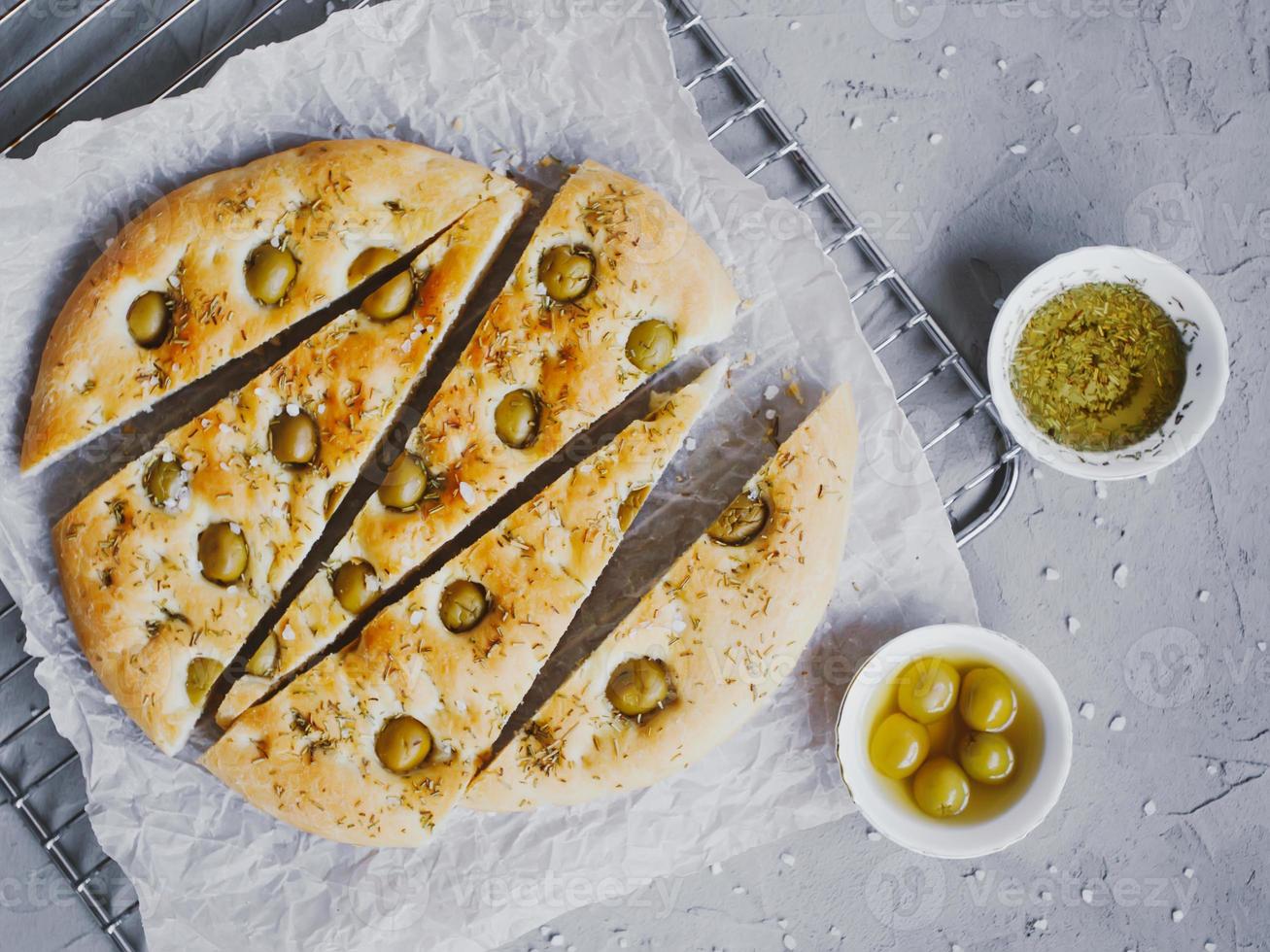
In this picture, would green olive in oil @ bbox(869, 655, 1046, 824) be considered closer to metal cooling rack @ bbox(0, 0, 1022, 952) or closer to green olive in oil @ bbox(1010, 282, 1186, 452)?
metal cooling rack @ bbox(0, 0, 1022, 952)

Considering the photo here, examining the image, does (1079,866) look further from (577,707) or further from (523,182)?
(523,182)

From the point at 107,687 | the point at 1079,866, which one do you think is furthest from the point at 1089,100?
the point at 107,687

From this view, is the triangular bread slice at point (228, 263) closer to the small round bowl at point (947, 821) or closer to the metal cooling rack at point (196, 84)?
the metal cooling rack at point (196, 84)

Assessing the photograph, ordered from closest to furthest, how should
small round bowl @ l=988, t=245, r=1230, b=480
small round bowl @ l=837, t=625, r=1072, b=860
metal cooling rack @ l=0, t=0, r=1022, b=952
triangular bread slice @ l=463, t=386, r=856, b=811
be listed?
triangular bread slice @ l=463, t=386, r=856, b=811, small round bowl @ l=837, t=625, r=1072, b=860, small round bowl @ l=988, t=245, r=1230, b=480, metal cooling rack @ l=0, t=0, r=1022, b=952

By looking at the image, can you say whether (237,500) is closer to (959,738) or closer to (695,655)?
(695,655)

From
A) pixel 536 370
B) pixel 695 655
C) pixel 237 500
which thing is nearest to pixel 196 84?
pixel 237 500

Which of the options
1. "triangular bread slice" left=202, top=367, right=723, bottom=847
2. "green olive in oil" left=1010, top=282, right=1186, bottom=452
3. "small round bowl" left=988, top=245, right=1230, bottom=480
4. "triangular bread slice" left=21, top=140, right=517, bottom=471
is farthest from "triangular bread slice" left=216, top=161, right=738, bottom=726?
"green olive in oil" left=1010, top=282, right=1186, bottom=452

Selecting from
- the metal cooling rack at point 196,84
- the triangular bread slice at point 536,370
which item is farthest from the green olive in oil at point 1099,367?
the triangular bread slice at point 536,370
